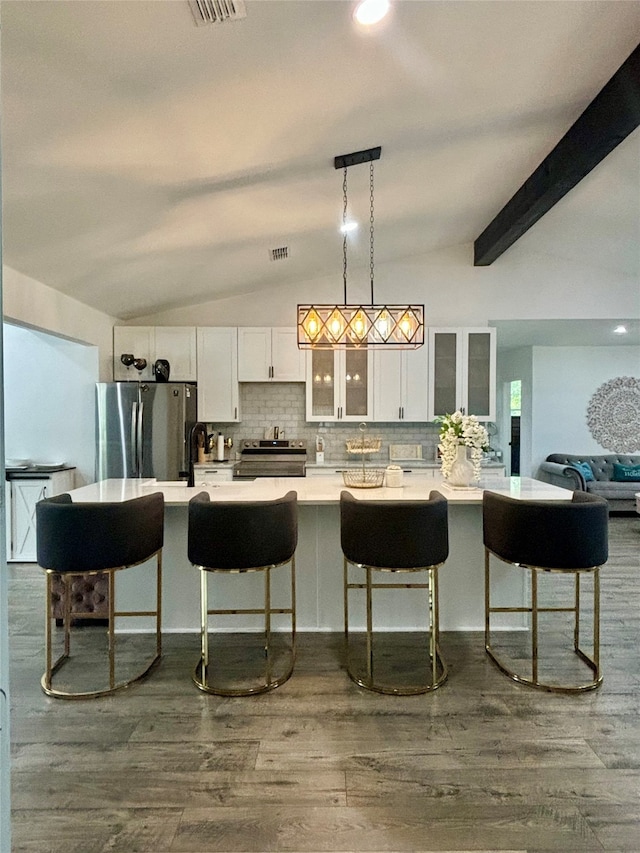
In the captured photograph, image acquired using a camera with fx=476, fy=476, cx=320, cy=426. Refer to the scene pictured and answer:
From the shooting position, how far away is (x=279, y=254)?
4.34 meters

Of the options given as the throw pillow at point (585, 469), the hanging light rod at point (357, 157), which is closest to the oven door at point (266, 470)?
the hanging light rod at point (357, 157)

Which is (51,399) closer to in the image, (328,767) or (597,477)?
(328,767)

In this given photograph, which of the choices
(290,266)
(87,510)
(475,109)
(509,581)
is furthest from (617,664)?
(290,266)

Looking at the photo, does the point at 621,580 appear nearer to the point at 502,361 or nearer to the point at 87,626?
the point at 87,626

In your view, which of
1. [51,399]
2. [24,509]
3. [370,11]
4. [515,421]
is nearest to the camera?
[370,11]

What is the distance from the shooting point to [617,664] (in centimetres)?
265

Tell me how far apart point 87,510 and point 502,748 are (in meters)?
2.14

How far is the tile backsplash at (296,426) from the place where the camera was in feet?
17.8

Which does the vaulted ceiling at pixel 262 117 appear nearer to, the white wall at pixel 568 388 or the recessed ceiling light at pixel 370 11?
the recessed ceiling light at pixel 370 11

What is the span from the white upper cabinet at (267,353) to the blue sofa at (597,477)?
3948mm

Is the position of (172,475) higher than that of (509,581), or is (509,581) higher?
(172,475)

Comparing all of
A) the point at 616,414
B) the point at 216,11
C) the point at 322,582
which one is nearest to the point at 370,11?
the point at 216,11

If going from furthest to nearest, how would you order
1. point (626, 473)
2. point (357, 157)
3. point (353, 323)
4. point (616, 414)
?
point (616, 414)
point (626, 473)
point (353, 323)
point (357, 157)

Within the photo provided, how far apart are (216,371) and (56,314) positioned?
1633 millimetres
